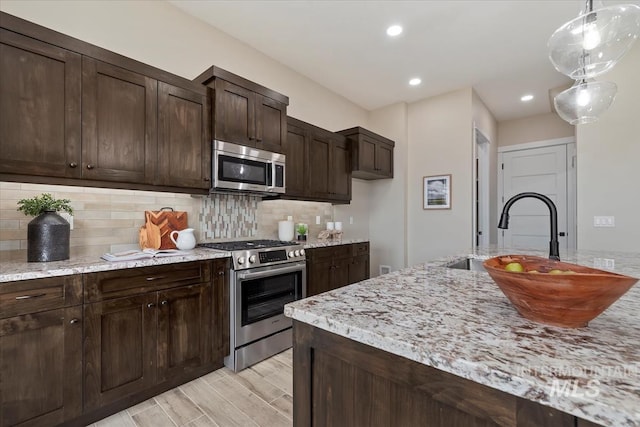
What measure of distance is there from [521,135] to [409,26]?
12.7 ft

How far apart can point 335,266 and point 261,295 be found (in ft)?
3.65

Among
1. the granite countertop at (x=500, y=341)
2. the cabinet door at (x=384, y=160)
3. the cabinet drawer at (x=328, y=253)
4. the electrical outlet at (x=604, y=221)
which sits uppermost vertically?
the cabinet door at (x=384, y=160)

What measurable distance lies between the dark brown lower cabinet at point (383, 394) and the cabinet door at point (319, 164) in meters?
2.74

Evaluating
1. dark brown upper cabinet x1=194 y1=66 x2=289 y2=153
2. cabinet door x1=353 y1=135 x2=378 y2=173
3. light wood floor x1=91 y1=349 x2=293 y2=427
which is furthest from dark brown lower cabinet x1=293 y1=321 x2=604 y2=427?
cabinet door x1=353 y1=135 x2=378 y2=173

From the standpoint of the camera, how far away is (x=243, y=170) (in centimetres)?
266

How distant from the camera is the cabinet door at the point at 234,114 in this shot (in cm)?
248

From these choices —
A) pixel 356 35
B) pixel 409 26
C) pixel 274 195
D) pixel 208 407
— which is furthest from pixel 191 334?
pixel 409 26

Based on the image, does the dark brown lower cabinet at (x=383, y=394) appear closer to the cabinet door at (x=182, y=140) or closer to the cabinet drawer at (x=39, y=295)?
the cabinet drawer at (x=39, y=295)

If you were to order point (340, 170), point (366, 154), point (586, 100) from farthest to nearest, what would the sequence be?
point (366, 154) < point (340, 170) < point (586, 100)

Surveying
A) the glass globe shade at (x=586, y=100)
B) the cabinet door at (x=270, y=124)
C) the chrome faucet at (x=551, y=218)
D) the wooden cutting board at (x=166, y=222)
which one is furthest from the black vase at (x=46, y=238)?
the glass globe shade at (x=586, y=100)

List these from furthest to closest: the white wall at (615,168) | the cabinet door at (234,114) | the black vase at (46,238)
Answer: the white wall at (615,168)
the cabinet door at (234,114)
the black vase at (46,238)

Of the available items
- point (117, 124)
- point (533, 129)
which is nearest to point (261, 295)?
point (117, 124)

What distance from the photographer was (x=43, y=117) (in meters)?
1.71

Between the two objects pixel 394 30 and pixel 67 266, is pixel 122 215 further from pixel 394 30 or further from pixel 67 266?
pixel 394 30
